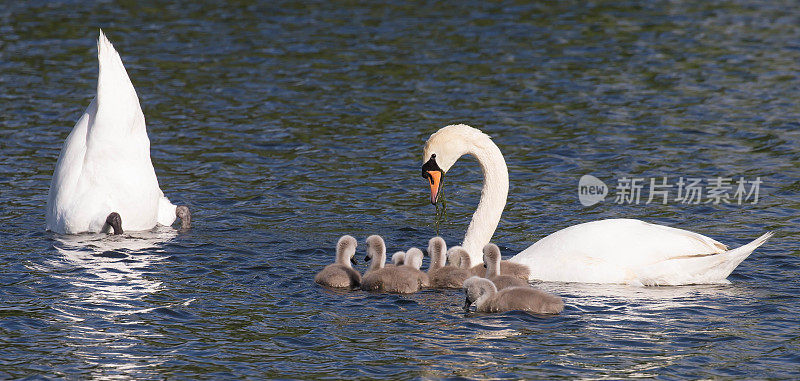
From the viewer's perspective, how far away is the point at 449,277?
11.3m

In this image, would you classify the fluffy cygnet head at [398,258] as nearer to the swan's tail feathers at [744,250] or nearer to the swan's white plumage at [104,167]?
the swan's tail feathers at [744,250]

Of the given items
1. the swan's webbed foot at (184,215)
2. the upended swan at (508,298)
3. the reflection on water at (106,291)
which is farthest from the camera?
the swan's webbed foot at (184,215)

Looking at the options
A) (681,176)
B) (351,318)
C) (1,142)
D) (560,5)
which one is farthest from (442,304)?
(560,5)

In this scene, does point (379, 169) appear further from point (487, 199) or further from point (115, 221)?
point (115, 221)

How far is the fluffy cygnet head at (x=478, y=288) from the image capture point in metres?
10.4

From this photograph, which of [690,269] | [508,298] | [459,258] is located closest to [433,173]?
[459,258]

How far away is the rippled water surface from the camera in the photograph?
9477mm

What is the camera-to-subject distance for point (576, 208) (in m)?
14.6

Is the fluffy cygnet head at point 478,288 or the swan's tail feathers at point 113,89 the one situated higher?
the swan's tail feathers at point 113,89

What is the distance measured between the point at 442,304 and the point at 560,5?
58.5 ft

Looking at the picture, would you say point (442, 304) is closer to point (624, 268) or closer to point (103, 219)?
point (624, 268)

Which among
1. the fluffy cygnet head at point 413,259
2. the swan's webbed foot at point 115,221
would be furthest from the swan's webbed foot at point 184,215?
the fluffy cygnet head at point 413,259

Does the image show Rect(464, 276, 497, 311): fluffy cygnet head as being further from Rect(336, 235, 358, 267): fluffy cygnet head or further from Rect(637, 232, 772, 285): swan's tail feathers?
Rect(637, 232, 772, 285): swan's tail feathers

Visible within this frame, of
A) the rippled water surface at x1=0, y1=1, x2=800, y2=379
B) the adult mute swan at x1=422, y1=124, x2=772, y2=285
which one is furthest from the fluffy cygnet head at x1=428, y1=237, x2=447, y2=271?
the adult mute swan at x1=422, y1=124, x2=772, y2=285
